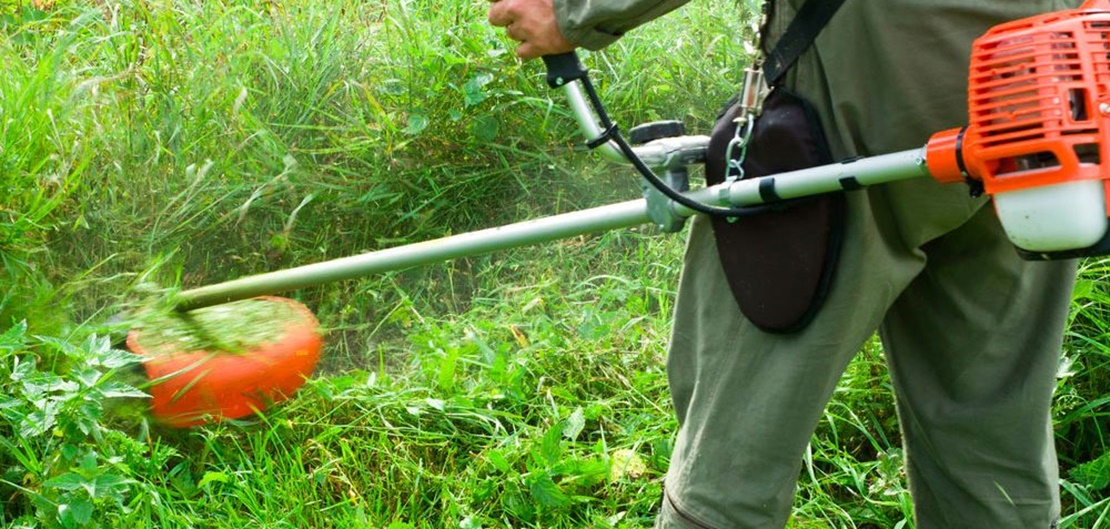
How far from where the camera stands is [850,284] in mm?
1854

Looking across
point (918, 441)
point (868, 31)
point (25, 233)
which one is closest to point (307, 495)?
point (25, 233)

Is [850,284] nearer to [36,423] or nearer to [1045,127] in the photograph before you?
[1045,127]

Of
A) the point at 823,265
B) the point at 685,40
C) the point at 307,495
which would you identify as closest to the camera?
the point at 823,265

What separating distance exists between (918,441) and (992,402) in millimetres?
208

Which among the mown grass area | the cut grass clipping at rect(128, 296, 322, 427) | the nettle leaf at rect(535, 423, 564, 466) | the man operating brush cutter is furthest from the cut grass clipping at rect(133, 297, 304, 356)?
the man operating brush cutter

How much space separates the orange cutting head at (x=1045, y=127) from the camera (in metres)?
1.53

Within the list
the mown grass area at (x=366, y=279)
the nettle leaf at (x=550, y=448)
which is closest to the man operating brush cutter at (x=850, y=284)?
the mown grass area at (x=366, y=279)

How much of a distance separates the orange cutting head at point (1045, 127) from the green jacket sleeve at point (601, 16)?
1.42 ft

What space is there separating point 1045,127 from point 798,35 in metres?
0.38

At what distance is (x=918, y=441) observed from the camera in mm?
2285

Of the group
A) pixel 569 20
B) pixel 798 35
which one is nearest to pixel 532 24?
pixel 569 20

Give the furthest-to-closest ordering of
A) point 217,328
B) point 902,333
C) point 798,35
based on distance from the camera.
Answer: point 217,328 → point 902,333 → point 798,35

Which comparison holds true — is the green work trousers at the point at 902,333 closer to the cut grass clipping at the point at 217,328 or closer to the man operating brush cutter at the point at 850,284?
the man operating brush cutter at the point at 850,284

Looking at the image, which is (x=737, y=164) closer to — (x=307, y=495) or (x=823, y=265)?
(x=823, y=265)
